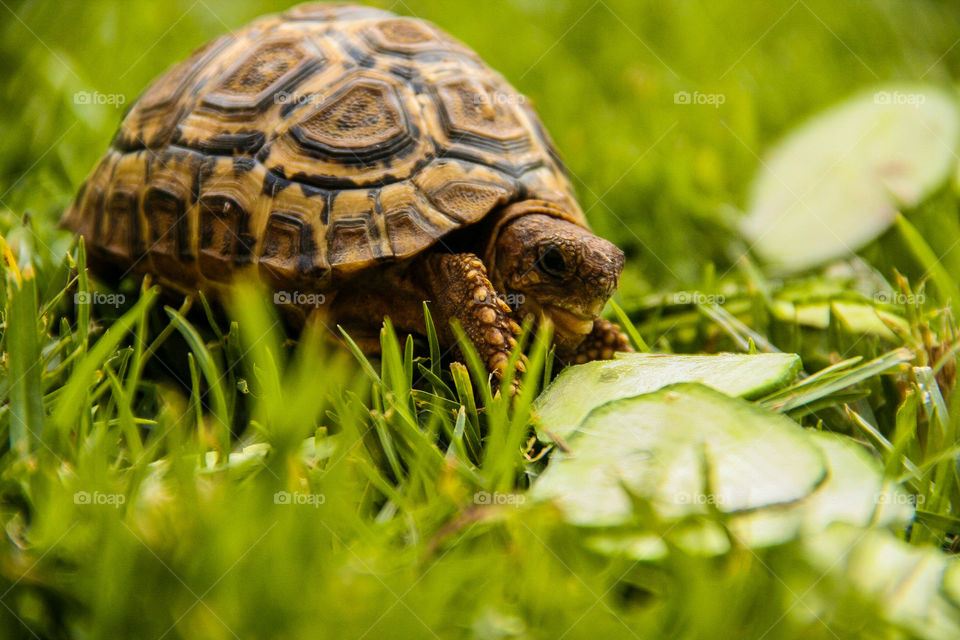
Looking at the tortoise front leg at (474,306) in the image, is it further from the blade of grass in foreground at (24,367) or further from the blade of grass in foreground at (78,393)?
the blade of grass in foreground at (24,367)

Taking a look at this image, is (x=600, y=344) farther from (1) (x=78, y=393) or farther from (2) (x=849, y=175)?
(2) (x=849, y=175)

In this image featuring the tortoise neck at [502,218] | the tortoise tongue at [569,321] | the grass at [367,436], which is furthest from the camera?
the tortoise neck at [502,218]

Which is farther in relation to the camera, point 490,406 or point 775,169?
point 775,169

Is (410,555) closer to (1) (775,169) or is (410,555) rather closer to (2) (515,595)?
(2) (515,595)

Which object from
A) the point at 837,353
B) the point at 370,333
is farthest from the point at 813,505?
the point at 370,333

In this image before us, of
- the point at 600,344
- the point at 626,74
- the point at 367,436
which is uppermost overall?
the point at 626,74

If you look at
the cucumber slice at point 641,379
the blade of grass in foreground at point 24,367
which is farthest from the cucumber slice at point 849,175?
the blade of grass in foreground at point 24,367

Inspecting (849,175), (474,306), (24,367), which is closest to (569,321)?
(474,306)
